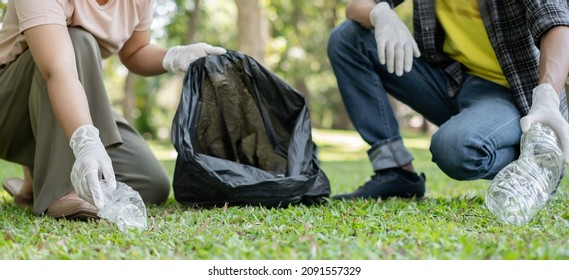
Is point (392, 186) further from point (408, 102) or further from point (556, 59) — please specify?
point (556, 59)

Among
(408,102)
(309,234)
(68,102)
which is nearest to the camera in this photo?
(309,234)

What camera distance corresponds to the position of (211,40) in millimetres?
14609

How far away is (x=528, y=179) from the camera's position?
2.02 meters

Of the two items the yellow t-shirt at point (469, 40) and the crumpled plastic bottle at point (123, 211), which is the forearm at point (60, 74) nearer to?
the crumpled plastic bottle at point (123, 211)

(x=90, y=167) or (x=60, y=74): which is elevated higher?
(x=60, y=74)

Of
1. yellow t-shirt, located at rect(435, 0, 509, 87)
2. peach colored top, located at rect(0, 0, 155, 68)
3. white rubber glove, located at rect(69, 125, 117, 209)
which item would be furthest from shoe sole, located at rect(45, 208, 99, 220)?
yellow t-shirt, located at rect(435, 0, 509, 87)

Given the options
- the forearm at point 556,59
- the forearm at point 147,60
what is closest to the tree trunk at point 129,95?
the forearm at point 147,60

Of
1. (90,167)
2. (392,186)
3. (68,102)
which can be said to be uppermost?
(68,102)

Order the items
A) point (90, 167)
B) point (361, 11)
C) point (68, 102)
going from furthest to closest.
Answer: point (361, 11) → point (68, 102) → point (90, 167)

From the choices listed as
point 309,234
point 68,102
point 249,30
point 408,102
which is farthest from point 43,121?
point 249,30

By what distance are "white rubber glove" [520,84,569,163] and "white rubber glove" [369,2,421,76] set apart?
0.62 m

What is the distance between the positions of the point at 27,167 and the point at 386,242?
1801mm

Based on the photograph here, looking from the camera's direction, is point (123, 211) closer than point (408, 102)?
Yes

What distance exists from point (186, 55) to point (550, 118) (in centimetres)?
144
